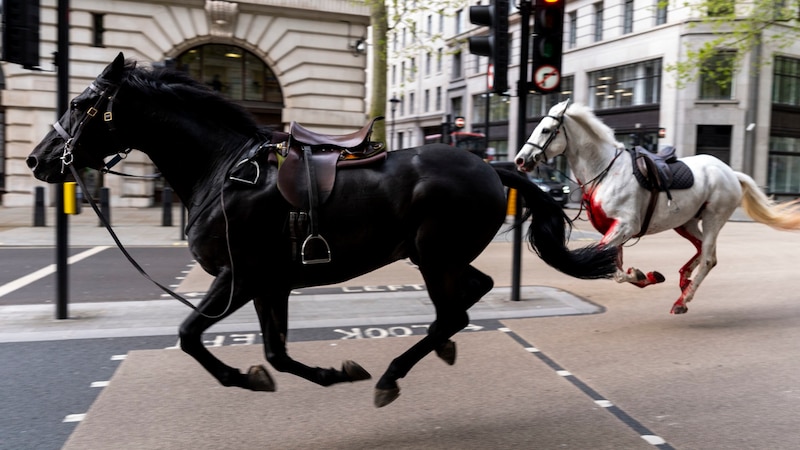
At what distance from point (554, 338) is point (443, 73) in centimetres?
4999

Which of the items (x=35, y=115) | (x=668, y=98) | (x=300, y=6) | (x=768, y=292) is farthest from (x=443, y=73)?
(x=768, y=292)

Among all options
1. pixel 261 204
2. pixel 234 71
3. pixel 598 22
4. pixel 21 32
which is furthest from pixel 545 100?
pixel 261 204

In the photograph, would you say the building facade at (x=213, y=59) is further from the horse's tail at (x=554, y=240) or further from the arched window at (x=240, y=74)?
the horse's tail at (x=554, y=240)

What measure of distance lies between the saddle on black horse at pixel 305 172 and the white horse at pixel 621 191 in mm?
3228

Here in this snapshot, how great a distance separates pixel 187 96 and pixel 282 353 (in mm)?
1652

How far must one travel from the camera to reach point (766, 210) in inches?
276

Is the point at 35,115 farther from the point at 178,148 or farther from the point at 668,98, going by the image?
the point at 668,98

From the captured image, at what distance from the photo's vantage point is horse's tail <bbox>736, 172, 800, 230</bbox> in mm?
6961

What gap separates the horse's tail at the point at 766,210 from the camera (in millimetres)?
6961

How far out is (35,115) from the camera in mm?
19781

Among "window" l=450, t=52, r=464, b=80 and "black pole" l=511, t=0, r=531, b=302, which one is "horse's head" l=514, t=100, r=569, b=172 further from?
"window" l=450, t=52, r=464, b=80

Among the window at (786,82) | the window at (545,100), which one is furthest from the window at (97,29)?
the window at (786,82)

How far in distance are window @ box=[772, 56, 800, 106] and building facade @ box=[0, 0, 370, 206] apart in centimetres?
2110

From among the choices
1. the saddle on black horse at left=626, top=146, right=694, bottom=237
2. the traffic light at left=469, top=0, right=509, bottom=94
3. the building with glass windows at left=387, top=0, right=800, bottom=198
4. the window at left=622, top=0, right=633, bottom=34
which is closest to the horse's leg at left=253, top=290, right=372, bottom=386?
the saddle on black horse at left=626, top=146, right=694, bottom=237
